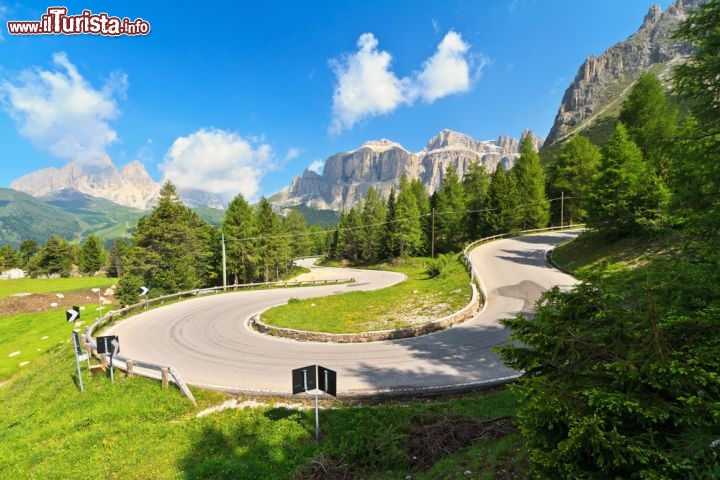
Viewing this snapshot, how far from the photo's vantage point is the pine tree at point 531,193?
175ft

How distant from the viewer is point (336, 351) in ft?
54.5

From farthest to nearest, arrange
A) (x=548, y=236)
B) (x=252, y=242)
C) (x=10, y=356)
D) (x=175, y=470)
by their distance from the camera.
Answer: (x=252, y=242), (x=548, y=236), (x=10, y=356), (x=175, y=470)

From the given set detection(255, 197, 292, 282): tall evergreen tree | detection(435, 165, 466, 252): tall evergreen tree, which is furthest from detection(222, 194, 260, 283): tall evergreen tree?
detection(435, 165, 466, 252): tall evergreen tree

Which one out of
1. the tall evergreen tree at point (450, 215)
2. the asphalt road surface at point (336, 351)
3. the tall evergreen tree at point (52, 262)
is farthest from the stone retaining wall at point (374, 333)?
the tall evergreen tree at point (52, 262)

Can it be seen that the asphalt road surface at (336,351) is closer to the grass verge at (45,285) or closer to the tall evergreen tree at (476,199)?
the tall evergreen tree at (476,199)

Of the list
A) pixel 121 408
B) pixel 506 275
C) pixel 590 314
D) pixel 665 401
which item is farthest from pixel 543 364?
pixel 506 275

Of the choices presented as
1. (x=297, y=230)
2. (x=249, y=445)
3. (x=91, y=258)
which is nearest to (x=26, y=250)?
(x=91, y=258)

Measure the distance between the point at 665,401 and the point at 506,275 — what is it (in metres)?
26.6

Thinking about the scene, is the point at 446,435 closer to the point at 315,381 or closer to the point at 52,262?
the point at 315,381

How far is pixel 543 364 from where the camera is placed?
5.23m

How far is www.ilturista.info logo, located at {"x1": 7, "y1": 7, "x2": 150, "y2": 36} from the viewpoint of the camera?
2378 cm

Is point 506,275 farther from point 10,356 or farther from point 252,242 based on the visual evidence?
point 10,356

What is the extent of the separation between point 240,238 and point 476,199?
138 feet

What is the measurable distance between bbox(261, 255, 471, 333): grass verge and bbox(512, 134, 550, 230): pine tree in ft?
92.7
